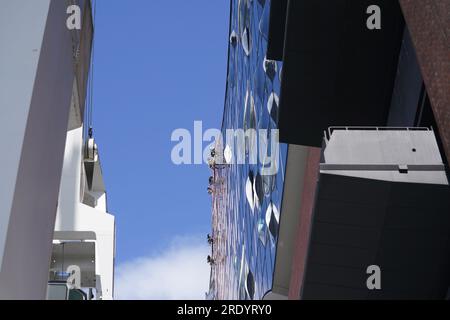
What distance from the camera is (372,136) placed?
10.9 m

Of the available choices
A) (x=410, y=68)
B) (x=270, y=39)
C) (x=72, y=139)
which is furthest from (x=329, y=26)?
(x=72, y=139)

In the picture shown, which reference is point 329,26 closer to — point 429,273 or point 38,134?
point 429,273

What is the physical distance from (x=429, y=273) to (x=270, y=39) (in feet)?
28.5

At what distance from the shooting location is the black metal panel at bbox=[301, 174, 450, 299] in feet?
34.2

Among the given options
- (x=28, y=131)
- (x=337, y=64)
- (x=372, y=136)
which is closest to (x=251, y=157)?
(x=337, y=64)

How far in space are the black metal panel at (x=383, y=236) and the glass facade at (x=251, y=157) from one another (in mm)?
9253

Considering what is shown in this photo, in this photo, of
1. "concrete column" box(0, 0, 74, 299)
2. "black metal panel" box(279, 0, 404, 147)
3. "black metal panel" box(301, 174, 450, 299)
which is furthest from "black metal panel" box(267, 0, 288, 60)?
"black metal panel" box(301, 174, 450, 299)

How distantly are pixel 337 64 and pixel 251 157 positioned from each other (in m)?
12.8

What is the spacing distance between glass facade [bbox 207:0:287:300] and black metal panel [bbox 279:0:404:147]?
461cm

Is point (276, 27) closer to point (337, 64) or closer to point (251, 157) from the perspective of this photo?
point (337, 64)

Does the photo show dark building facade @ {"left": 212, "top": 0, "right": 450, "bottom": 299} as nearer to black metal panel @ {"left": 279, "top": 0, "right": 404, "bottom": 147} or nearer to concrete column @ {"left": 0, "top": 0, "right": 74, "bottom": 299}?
black metal panel @ {"left": 279, "top": 0, "right": 404, "bottom": 147}

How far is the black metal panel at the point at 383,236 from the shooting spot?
10.4 meters
